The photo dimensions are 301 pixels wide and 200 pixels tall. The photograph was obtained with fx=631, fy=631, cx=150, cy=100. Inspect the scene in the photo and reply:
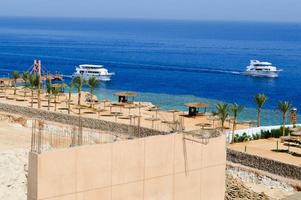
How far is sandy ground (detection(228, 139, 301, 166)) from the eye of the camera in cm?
3128

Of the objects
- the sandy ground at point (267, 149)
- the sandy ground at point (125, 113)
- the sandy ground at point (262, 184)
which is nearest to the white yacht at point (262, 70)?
the sandy ground at point (125, 113)

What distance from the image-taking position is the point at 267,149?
110 ft

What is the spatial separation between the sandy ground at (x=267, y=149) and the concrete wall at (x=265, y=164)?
0.57m

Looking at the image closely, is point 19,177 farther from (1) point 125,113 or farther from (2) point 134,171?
(1) point 125,113

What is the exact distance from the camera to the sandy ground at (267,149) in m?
31.3

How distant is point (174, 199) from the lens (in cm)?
1864

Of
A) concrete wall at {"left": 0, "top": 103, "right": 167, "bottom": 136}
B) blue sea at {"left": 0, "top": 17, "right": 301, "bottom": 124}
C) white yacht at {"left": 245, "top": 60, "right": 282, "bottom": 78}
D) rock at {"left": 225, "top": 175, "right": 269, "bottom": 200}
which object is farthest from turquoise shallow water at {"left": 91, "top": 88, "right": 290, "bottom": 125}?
white yacht at {"left": 245, "top": 60, "right": 282, "bottom": 78}

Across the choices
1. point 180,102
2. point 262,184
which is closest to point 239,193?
point 262,184

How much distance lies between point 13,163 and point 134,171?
13340 millimetres

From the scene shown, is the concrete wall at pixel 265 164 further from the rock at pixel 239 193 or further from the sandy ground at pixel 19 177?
the rock at pixel 239 193

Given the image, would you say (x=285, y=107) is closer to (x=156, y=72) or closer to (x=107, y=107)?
(x=107, y=107)

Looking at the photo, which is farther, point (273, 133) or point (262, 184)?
point (273, 133)

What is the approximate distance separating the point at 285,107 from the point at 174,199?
71.9ft

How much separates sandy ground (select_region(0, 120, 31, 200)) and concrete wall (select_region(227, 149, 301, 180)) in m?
10.4
